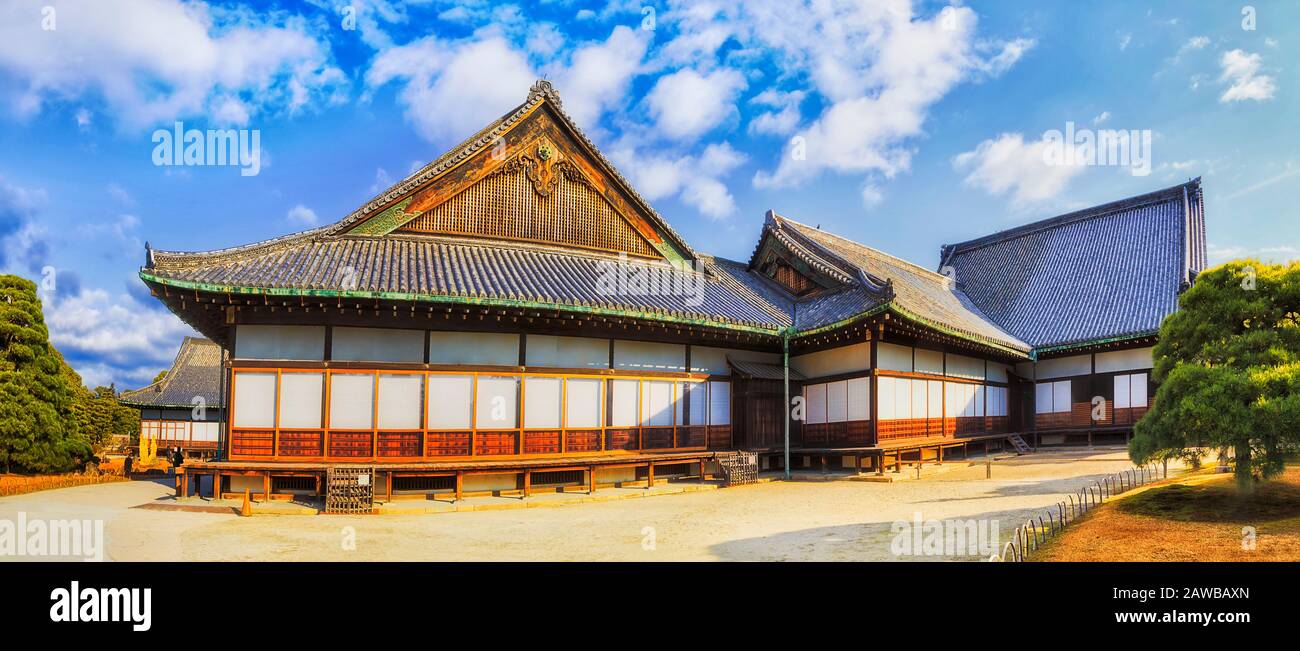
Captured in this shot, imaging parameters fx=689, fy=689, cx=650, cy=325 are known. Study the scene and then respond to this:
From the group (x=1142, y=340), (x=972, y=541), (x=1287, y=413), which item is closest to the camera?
(x=1287, y=413)

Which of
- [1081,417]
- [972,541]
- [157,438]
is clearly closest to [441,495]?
[972,541]

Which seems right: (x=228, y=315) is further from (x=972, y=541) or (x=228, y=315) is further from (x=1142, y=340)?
(x=1142, y=340)

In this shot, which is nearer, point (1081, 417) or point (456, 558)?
point (456, 558)

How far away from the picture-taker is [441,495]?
59.1ft

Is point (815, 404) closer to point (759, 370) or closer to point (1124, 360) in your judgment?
point (759, 370)

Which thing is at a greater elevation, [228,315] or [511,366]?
[228,315]

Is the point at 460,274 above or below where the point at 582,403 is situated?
above

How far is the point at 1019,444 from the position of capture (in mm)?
28875

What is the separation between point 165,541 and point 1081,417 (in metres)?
31.4

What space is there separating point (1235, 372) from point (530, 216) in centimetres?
1933

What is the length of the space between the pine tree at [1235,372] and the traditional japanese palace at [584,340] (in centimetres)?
830

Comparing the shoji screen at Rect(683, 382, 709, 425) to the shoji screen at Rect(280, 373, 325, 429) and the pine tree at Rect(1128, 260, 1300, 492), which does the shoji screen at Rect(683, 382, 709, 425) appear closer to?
the shoji screen at Rect(280, 373, 325, 429)

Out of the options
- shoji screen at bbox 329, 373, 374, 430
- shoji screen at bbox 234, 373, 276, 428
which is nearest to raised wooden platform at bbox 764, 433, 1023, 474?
shoji screen at bbox 329, 373, 374, 430
